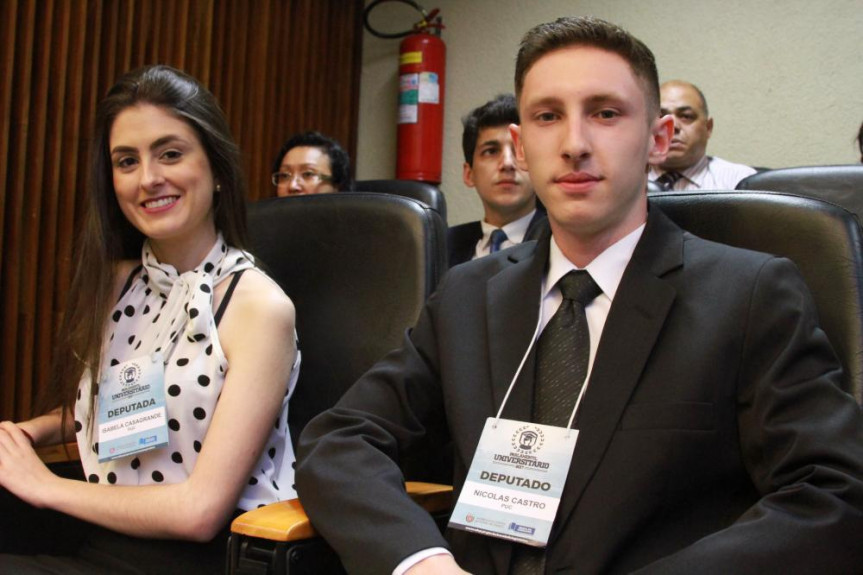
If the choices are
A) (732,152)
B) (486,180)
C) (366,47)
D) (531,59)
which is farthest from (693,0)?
(531,59)

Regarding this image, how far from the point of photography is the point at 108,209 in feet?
6.13

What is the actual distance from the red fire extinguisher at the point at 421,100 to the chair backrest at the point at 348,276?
2703 millimetres

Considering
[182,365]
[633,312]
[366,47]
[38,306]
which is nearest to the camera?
[633,312]

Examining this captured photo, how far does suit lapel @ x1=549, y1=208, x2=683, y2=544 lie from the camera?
1.16 meters

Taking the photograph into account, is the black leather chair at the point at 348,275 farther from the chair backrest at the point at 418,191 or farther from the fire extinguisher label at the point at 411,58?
the fire extinguisher label at the point at 411,58

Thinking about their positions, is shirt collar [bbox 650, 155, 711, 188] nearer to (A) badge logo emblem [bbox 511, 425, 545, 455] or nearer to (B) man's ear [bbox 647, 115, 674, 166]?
(B) man's ear [bbox 647, 115, 674, 166]

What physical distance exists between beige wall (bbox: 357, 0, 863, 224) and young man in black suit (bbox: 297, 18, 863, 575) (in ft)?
8.42

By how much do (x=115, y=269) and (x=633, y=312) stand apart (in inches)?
47.1

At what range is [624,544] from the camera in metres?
1.12

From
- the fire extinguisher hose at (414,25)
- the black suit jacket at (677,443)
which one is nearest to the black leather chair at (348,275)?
the black suit jacket at (677,443)

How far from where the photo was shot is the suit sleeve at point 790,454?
1004 millimetres

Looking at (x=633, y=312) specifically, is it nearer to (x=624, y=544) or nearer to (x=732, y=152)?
(x=624, y=544)

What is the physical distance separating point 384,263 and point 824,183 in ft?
2.86

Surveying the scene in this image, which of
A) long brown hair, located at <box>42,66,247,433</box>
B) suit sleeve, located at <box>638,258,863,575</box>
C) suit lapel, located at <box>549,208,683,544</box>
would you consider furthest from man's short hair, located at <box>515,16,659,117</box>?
long brown hair, located at <box>42,66,247,433</box>
